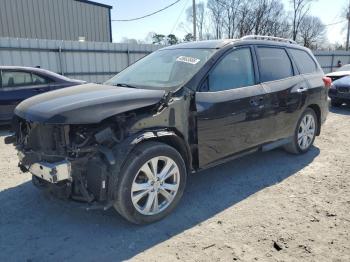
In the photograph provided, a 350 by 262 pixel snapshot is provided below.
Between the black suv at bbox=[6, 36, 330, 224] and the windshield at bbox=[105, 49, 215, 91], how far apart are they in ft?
0.05

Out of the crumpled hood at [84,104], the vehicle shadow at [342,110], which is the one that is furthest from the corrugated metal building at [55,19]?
the crumpled hood at [84,104]

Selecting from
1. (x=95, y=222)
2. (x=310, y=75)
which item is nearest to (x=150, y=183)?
(x=95, y=222)

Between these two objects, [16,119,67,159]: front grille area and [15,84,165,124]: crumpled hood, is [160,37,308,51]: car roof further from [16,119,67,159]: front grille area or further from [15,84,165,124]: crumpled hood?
[16,119,67,159]: front grille area

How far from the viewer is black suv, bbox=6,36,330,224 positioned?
10.1 ft

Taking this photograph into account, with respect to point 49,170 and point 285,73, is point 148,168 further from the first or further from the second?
point 285,73

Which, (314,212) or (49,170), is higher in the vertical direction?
(49,170)

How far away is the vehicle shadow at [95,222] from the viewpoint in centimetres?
298

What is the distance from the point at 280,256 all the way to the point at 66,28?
809 inches

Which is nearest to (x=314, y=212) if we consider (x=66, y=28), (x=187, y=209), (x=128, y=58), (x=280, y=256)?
(x=280, y=256)

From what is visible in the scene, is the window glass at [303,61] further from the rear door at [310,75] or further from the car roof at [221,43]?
the car roof at [221,43]

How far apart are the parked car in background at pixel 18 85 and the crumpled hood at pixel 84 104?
4.25 m

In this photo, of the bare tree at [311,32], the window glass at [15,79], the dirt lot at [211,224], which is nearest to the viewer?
the dirt lot at [211,224]

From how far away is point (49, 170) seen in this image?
9.75 feet

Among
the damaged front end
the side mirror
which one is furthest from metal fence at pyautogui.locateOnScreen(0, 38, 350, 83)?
the side mirror
